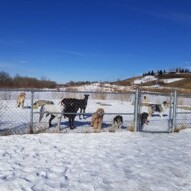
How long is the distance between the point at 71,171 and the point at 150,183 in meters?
1.47

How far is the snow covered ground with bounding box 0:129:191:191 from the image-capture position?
19.5 feet

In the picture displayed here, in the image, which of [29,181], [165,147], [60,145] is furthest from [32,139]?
[29,181]

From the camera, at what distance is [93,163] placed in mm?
7430

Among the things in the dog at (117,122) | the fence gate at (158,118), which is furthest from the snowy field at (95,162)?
the dog at (117,122)

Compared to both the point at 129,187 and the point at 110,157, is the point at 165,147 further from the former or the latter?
the point at 129,187

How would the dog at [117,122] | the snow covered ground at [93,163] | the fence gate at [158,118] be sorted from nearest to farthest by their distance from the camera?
1. the snow covered ground at [93,163]
2. the fence gate at [158,118]
3. the dog at [117,122]

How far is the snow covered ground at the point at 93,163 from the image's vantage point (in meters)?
5.96

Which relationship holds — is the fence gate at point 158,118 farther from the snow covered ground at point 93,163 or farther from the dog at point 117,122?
the snow covered ground at point 93,163

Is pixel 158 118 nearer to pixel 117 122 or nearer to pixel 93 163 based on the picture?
pixel 117 122

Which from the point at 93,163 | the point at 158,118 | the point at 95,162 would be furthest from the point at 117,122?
the point at 93,163

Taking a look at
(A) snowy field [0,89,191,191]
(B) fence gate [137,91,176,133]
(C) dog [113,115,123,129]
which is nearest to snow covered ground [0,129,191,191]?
(A) snowy field [0,89,191,191]

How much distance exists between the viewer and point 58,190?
5559 mm

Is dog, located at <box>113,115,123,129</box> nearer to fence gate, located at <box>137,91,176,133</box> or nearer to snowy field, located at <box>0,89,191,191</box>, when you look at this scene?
fence gate, located at <box>137,91,176,133</box>

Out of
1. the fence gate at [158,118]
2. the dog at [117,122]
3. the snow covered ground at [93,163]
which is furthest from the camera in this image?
the dog at [117,122]
